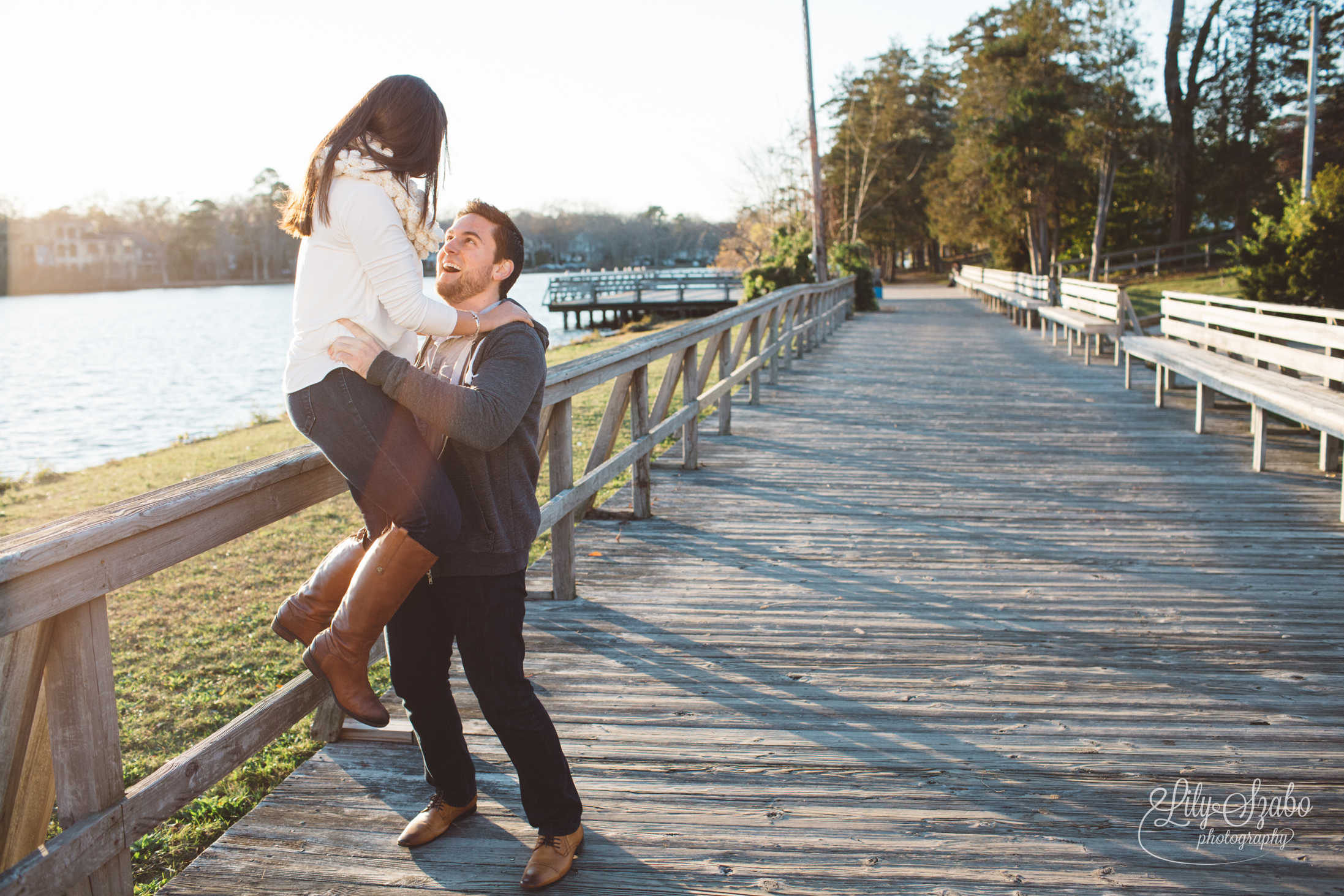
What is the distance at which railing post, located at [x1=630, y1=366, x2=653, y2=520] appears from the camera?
18.1ft

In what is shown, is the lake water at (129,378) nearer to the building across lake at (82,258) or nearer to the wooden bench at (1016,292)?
the wooden bench at (1016,292)

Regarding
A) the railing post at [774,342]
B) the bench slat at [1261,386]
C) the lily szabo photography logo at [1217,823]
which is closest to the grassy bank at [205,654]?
the railing post at [774,342]

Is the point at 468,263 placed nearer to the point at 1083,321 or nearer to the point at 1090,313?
the point at 1083,321

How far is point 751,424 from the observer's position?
9430mm

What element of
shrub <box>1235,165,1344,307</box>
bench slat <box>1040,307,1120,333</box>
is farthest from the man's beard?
shrub <box>1235,165,1344,307</box>

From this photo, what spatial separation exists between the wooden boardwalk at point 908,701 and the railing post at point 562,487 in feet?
0.49

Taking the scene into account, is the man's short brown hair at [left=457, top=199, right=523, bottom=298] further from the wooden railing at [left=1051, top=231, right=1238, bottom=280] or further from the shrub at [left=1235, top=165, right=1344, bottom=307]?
the wooden railing at [left=1051, top=231, right=1238, bottom=280]

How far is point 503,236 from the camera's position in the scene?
2.49 m

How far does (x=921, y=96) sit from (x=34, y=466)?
165 ft

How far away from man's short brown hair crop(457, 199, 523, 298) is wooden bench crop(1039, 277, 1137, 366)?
1207 cm

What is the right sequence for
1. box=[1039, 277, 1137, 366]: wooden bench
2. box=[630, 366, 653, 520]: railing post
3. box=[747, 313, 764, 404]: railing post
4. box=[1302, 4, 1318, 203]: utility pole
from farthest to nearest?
box=[1302, 4, 1318, 203]: utility pole
box=[1039, 277, 1137, 366]: wooden bench
box=[747, 313, 764, 404]: railing post
box=[630, 366, 653, 520]: railing post

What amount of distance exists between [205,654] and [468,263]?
3.79 m

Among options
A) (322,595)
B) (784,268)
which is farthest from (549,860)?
(784,268)

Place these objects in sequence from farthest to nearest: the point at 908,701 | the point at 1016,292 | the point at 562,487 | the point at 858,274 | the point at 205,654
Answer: the point at 858,274
the point at 1016,292
the point at 205,654
the point at 562,487
the point at 908,701
